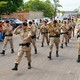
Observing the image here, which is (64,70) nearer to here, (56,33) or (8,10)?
(56,33)

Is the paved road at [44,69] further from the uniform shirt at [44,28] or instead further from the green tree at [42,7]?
the green tree at [42,7]

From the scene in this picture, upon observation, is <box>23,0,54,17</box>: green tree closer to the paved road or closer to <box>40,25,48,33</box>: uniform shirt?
<box>40,25,48,33</box>: uniform shirt

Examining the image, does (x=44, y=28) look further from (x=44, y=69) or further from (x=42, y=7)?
(x=42, y=7)

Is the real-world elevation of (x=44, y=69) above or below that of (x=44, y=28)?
below

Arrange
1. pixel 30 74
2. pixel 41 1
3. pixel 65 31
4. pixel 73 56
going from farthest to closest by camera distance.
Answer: pixel 41 1 < pixel 65 31 < pixel 73 56 < pixel 30 74

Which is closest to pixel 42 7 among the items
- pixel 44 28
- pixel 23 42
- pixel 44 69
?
pixel 44 28

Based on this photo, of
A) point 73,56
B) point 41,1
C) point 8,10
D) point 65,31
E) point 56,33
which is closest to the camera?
point 56,33

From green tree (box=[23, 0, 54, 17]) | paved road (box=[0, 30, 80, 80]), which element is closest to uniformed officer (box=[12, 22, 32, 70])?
paved road (box=[0, 30, 80, 80])

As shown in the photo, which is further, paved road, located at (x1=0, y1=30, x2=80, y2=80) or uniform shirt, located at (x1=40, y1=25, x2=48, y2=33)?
uniform shirt, located at (x1=40, y1=25, x2=48, y2=33)

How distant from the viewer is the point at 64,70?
1211 centimetres

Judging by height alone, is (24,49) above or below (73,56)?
above

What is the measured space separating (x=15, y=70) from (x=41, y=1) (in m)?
82.9

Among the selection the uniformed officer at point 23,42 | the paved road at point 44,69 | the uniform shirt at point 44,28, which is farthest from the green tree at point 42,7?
the uniformed officer at point 23,42

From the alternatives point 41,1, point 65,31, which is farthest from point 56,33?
point 41,1
